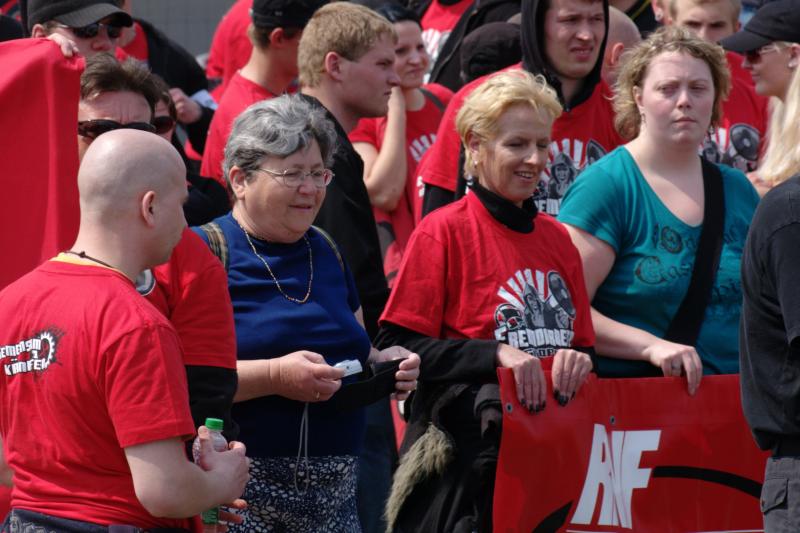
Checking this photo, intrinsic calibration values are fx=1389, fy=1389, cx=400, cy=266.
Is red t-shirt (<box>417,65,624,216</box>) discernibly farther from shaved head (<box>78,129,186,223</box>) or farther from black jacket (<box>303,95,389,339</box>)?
shaved head (<box>78,129,186,223</box>)

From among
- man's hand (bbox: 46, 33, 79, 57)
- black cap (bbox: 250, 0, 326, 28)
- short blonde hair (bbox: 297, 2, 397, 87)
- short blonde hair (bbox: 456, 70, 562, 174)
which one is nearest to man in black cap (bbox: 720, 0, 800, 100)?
short blonde hair (bbox: 456, 70, 562, 174)

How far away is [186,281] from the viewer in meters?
3.50

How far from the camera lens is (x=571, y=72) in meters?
5.93

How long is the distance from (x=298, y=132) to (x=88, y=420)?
1.52 metres

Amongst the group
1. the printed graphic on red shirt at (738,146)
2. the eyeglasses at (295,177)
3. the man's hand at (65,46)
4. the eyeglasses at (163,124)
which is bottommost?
the printed graphic on red shirt at (738,146)

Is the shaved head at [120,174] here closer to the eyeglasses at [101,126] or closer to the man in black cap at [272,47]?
the eyeglasses at [101,126]

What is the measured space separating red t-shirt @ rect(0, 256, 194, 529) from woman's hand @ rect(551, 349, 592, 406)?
187cm

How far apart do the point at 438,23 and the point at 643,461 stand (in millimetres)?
4034

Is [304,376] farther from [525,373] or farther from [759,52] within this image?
[759,52]

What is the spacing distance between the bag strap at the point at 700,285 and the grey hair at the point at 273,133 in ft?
4.99

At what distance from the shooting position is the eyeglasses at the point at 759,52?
19.9 feet

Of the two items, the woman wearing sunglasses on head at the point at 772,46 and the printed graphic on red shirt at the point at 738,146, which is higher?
the woman wearing sunglasses on head at the point at 772,46

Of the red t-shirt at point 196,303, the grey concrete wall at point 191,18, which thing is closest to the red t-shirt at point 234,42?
the grey concrete wall at point 191,18

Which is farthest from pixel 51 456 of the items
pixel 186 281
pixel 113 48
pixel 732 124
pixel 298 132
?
pixel 732 124
